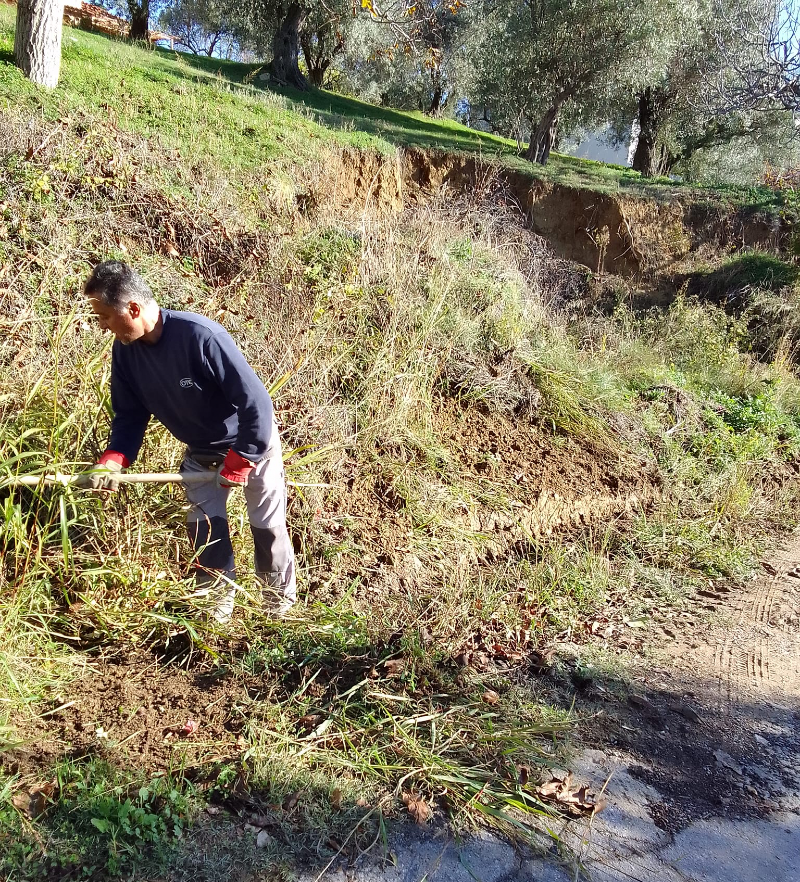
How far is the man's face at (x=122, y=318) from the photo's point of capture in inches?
122

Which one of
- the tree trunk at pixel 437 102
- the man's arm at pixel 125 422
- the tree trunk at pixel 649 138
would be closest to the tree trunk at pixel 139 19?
the tree trunk at pixel 437 102

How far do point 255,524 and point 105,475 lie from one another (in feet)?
2.80

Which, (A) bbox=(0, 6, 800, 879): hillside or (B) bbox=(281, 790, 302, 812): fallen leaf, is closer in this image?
(B) bbox=(281, 790, 302, 812): fallen leaf

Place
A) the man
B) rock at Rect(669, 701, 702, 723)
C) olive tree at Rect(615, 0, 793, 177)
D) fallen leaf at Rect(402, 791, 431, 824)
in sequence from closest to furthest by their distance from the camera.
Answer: fallen leaf at Rect(402, 791, 431, 824) → the man → rock at Rect(669, 701, 702, 723) → olive tree at Rect(615, 0, 793, 177)

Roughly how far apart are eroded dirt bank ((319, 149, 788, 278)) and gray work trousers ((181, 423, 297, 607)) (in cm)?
854

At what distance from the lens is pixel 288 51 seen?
14000 mm

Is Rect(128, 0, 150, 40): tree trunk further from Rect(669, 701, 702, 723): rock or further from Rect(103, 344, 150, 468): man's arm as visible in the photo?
Rect(669, 701, 702, 723): rock

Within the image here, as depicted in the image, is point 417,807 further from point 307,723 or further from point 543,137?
point 543,137

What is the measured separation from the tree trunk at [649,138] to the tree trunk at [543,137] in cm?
483

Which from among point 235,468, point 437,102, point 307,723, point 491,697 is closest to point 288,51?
point 437,102

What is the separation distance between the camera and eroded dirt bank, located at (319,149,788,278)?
37.5 ft

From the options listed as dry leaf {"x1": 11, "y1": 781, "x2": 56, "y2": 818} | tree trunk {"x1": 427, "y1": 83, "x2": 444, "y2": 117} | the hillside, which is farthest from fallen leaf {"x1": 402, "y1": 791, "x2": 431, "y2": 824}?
tree trunk {"x1": 427, "y1": 83, "x2": 444, "y2": 117}

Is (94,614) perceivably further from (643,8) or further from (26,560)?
(643,8)

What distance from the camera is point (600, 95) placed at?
13281 mm
